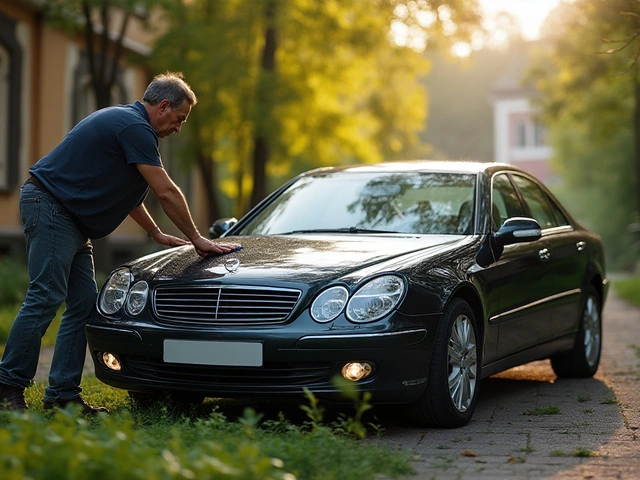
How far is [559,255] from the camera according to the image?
26.3 feet

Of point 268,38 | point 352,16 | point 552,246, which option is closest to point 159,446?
point 552,246

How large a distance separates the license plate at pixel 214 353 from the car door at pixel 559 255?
281 cm

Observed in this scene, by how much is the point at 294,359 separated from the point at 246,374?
1.07 ft

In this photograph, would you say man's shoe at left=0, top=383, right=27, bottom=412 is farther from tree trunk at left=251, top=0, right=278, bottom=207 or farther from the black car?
tree trunk at left=251, top=0, right=278, bottom=207

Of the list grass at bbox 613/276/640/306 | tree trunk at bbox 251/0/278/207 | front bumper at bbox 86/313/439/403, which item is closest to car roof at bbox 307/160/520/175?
front bumper at bbox 86/313/439/403

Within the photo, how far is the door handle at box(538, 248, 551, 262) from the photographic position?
25.0 ft

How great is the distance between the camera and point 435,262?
6113 mm

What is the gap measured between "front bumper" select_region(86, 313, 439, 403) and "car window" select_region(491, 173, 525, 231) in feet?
5.14

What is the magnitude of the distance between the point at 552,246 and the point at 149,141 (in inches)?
122

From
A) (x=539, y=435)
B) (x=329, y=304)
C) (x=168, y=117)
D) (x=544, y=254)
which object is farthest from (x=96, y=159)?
(x=544, y=254)

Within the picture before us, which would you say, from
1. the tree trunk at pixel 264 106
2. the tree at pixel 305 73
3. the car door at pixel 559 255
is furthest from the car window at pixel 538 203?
the tree trunk at pixel 264 106

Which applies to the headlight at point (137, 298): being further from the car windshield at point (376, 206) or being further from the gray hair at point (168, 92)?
the car windshield at point (376, 206)

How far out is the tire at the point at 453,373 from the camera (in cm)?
592

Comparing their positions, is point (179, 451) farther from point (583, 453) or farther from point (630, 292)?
point (630, 292)
